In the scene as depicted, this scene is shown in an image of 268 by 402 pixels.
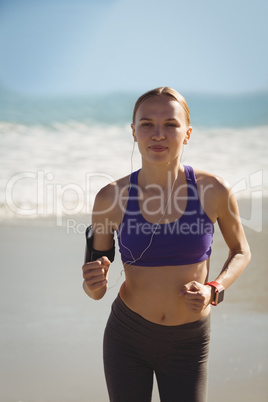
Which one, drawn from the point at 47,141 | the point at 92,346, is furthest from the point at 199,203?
the point at 47,141

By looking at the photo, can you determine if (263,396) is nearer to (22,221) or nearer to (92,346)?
(92,346)

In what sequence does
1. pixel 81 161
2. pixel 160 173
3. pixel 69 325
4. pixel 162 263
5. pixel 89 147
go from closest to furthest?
pixel 162 263 → pixel 160 173 → pixel 69 325 → pixel 81 161 → pixel 89 147

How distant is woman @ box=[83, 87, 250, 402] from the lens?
4.35 ft

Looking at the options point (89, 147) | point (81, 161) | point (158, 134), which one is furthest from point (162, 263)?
point (89, 147)

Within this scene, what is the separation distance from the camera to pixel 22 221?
440 cm

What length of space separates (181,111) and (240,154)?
5185mm

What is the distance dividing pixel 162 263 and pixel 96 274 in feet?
0.65

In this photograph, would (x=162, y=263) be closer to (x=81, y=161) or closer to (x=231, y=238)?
(x=231, y=238)

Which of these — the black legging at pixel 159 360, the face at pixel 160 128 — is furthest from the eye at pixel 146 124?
the black legging at pixel 159 360

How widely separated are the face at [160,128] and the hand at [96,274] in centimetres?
34

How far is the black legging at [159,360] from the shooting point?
1330 millimetres

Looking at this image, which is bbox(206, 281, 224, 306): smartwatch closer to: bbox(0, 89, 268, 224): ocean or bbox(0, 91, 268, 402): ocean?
bbox(0, 91, 268, 402): ocean

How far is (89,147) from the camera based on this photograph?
682 centimetres

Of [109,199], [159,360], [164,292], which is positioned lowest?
[159,360]
